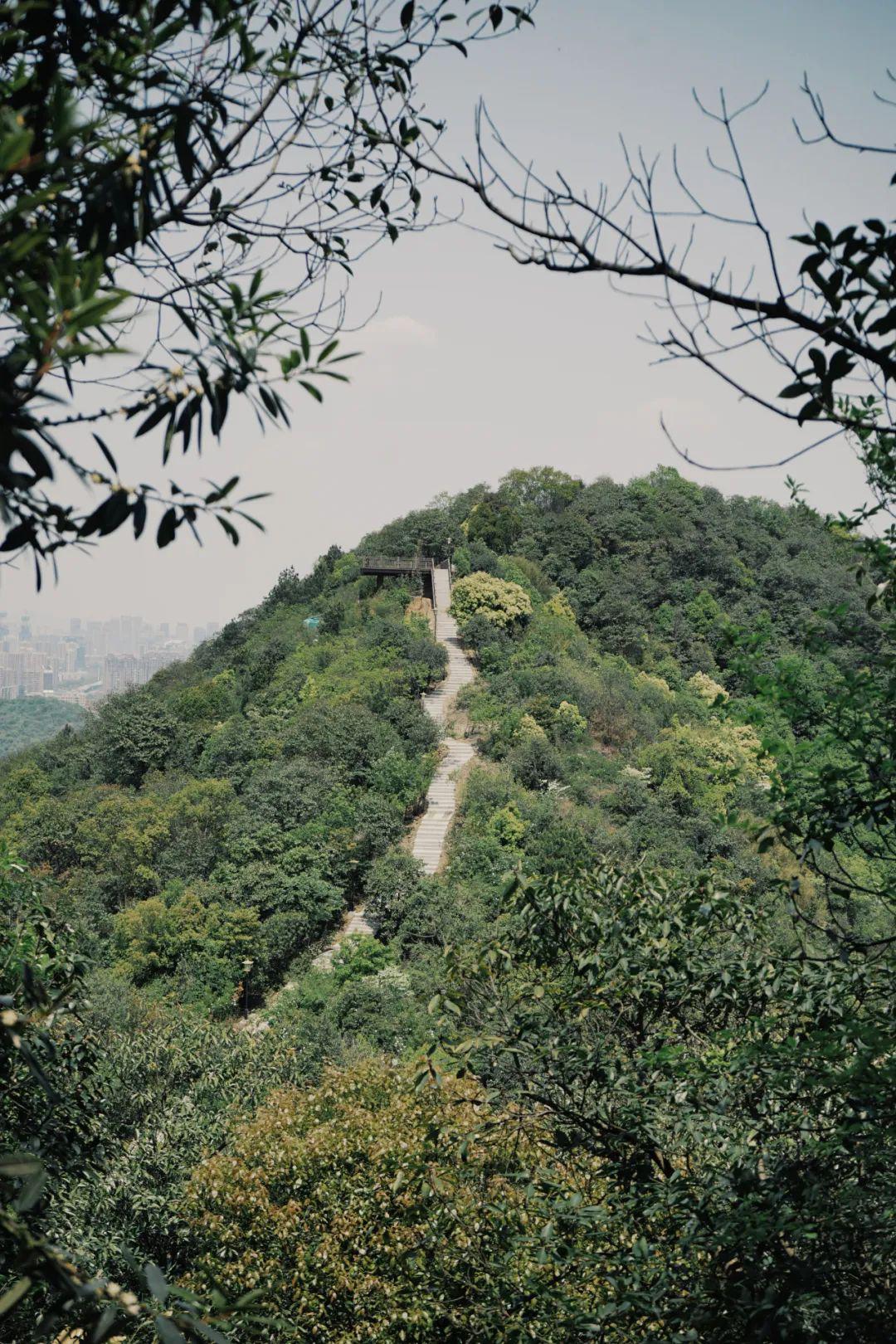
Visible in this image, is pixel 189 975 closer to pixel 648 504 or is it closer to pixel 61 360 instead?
pixel 61 360

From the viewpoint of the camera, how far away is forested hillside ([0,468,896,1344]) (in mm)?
3105

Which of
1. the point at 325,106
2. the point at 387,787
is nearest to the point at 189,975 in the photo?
the point at 387,787

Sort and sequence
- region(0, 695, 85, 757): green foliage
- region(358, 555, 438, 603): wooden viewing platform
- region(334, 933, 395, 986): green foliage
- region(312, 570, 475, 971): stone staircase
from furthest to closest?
region(0, 695, 85, 757): green foliage
region(358, 555, 438, 603): wooden viewing platform
region(312, 570, 475, 971): stone staircase
region(334, 933, 395, 986): green foliage

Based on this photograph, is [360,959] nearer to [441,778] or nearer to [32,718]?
[441,778]

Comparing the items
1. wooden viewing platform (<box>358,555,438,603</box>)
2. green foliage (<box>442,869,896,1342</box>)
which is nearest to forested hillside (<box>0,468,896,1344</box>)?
green foliage (<box>442,869,896,1342</box>)

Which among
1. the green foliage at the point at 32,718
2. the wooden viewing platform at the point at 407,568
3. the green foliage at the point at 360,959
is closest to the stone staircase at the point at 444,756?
the wooden viewing platform at the point at 407,568

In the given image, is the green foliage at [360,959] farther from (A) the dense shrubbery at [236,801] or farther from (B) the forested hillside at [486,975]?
(A) the dense shrubbery at [236,801]

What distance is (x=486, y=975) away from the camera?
448 centimetres

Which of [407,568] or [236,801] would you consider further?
[407,568]

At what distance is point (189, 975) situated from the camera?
16.1 metres

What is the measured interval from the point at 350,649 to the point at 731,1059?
78.4 ft

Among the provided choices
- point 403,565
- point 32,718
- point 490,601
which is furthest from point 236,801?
point 32,718

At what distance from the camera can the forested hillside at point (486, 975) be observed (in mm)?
3105

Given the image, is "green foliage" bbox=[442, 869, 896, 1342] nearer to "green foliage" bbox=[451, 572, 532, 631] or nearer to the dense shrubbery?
the dense shrubbery
